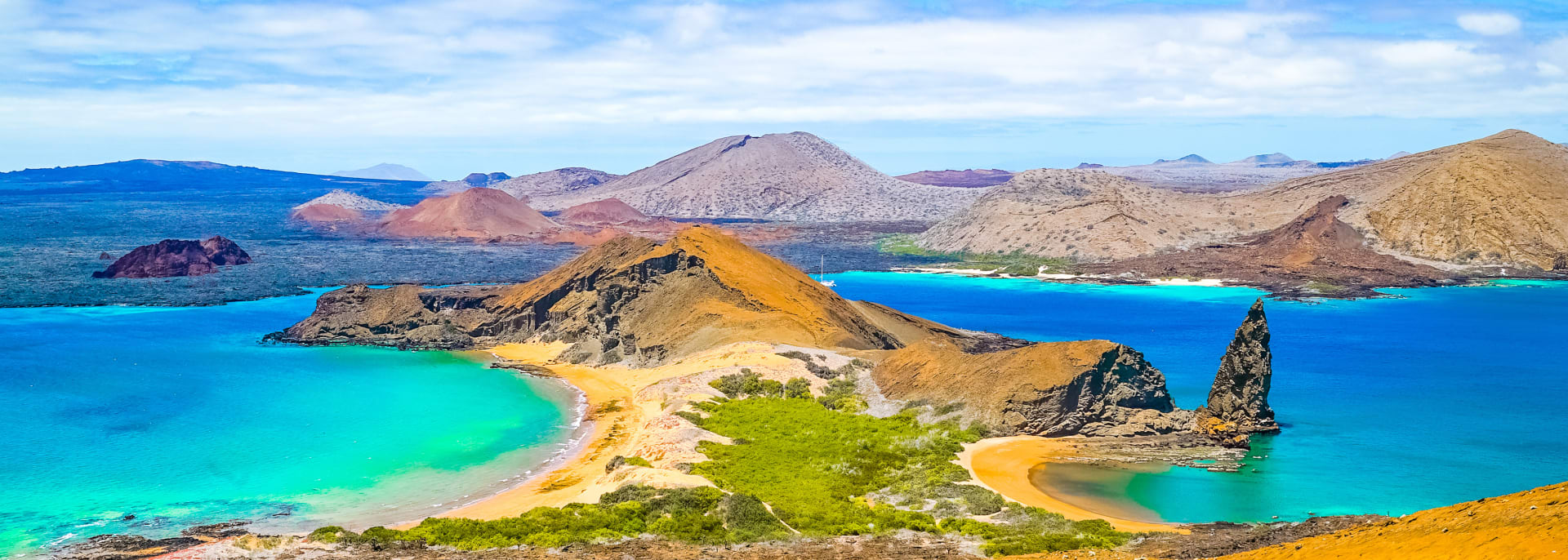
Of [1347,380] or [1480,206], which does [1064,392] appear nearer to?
[1347,380]

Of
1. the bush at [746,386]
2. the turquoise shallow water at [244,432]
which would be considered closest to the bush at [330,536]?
the turquoise shallow water at [244,432]

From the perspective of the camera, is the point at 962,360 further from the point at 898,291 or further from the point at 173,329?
the point at 898,291

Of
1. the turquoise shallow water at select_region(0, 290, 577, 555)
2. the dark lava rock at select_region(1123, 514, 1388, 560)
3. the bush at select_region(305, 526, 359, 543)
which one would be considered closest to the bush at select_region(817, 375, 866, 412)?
the turquoise shallow water at select_region(0, 290, 577, 555)

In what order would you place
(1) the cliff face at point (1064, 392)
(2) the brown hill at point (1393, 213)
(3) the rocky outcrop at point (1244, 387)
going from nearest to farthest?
(1) the cliff face at point (1064, 392) → (3) the rocky outcrop at point (1244, 387) → (2) the brown hill at point (1393, 213)

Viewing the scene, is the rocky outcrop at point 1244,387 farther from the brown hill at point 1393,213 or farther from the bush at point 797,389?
the brown hill at point 1393,213

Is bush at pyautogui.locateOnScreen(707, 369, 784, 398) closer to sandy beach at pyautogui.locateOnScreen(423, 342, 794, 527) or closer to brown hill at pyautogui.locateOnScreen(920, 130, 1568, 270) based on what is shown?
sandy beach at pyautogui.locateOnScreen(423, 342, 794, 527)

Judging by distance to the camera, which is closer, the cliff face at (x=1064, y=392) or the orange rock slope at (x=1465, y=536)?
the orange rock slope at (x=1465, y=536)

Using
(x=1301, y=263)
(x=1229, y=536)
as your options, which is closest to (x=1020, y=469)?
(x=1229, y=536)
